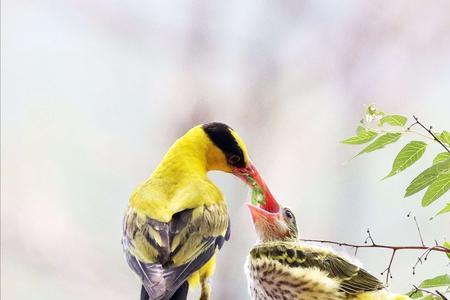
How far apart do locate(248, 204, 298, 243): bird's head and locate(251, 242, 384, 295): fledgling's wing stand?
0.03 meters

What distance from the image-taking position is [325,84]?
1901 millimetres

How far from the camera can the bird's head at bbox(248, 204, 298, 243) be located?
0.98 metres

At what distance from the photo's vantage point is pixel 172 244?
922mm

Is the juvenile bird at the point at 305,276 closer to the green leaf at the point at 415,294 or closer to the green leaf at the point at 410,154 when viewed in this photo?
the green leaf at the point at 415,294

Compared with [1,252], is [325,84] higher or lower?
higher

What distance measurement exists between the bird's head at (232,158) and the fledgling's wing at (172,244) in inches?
2.5

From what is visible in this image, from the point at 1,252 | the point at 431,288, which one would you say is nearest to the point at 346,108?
the point at 1,252

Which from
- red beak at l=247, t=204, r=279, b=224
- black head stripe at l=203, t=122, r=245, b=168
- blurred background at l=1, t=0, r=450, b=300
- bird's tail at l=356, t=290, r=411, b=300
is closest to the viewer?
bird's tail at l=356, t=290, r=411, b=300

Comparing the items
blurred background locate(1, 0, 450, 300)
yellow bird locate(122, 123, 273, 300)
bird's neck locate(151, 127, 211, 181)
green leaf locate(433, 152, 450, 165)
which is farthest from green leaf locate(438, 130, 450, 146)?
blurred background locate(1, 0, 450, 300)

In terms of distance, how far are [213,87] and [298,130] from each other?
25 cm

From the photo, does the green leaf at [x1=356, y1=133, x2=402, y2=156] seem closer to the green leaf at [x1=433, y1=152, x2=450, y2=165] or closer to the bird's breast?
the green leaf at [x1=433, y1=152, x2=450, y2=165]

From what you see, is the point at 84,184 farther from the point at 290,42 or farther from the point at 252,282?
the point at 252,282

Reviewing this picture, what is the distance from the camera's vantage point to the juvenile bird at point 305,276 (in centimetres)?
88

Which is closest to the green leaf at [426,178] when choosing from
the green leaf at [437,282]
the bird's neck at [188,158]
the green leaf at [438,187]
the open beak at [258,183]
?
the green leaf at [438,187]
